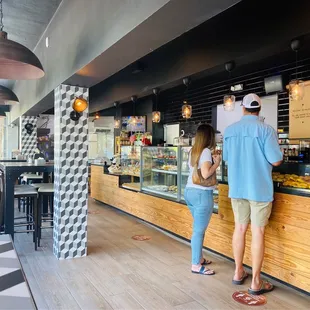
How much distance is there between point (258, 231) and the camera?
2.87 metres

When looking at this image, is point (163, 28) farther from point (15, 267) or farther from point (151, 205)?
point (151, 205)

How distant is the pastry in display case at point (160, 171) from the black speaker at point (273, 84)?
2.14 meters

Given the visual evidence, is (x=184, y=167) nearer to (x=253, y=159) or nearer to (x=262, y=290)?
(x=253, y=159)

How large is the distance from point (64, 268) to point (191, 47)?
3.43m

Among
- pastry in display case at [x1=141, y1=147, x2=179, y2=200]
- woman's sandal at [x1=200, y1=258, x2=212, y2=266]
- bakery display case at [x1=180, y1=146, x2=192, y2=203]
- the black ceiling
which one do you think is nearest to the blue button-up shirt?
woman's sandal at [x1=200, y1=258, x2=212, y2=266]

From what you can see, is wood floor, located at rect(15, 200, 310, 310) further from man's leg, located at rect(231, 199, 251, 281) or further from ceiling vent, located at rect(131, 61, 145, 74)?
ceiling vent, located at rect(131, 61, 145, 74)

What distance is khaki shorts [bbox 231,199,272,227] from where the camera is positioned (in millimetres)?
2834

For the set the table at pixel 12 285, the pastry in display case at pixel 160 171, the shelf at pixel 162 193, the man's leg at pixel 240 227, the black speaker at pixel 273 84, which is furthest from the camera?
the black speaker at pixel 273 84

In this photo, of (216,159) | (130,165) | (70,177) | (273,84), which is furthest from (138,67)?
(216,159)

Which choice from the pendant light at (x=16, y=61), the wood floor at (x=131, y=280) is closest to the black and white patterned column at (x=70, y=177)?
the wood floor at (x=131, y=280)

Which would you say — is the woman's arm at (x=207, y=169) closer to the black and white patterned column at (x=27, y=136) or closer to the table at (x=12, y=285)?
the table at (x=12, y=285)

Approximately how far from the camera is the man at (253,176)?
111 inches

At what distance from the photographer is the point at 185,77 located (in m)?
4.98

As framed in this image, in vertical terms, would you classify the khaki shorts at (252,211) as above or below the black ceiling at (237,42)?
below
